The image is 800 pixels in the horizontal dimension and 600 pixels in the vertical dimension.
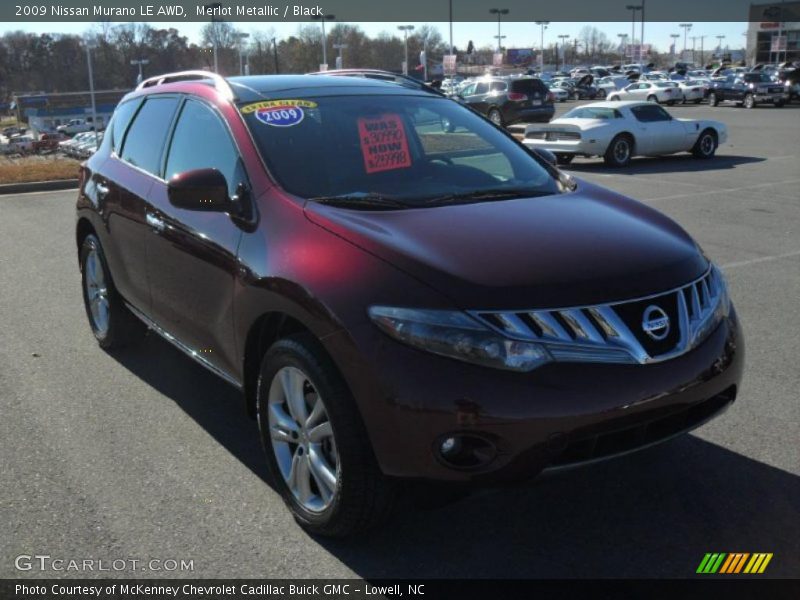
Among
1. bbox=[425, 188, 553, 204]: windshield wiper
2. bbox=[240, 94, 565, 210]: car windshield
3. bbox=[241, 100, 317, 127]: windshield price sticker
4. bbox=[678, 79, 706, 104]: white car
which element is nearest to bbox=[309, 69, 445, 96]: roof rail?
bbox=[240, 94, 565, 210]: car windshield

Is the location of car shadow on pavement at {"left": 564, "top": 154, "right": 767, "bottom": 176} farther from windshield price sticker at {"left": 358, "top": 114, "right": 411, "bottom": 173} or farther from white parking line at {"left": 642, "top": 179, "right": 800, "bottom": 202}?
windshield price sticker at {"left": 358, "top": 114, "right": 411, "bottom": 173}

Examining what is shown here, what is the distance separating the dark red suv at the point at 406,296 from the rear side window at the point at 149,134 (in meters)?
0.15

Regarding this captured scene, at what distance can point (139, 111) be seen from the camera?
203 inches

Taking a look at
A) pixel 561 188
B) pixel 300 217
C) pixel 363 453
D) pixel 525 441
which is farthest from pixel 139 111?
pixel 525 441

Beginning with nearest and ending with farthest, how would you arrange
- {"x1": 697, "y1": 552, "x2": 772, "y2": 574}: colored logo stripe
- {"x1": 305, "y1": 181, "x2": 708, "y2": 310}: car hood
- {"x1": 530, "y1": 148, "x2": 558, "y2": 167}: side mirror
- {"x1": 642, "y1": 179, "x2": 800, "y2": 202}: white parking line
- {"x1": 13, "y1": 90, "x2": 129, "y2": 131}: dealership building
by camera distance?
{"x1": 305, "y1": 181, "x2": 708, "y2": 310}: car hood, {"x1": 697, "y1": 552, "x2": 772, "y2": 574}: colored logo stripe, {"x1": 530, "y1": 148, "x2": 558, "y2": 167}: side mirror, {"x1": 642, "y1": 179, "x2": 800, "y2": 202}: white parking line, {"x1": 13, "y1": 90, "x2": 129, "y2": 131}: dealership building

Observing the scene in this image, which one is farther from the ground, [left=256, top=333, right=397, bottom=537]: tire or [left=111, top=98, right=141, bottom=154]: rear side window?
[left=111, top=98, right=141, bottom=154]: rear side window

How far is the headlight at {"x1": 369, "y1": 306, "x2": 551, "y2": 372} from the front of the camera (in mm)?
2707

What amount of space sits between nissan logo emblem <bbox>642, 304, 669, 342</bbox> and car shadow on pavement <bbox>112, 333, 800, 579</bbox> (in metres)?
0.49

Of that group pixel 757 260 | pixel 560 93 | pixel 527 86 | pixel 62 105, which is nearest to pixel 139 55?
pixel 62 105

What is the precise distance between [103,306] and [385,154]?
2647 mm

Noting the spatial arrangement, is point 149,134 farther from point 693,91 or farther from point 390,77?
point 693,91

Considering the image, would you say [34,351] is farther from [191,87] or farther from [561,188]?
[561,188]

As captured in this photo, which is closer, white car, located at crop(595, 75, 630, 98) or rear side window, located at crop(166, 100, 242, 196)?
rear side window, located at crop(166, 100, 242, 196)

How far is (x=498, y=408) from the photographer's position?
267 centimetres
